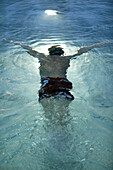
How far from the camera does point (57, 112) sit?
2.52 metres

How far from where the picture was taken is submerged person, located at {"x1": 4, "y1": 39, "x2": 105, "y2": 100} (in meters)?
2.84

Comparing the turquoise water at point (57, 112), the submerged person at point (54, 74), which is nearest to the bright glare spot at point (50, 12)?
the turquoise water at point (57, 112)

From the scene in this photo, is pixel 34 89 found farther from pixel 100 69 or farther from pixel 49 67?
pixel 100 69

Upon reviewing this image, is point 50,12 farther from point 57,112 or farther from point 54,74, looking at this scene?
point 57,112

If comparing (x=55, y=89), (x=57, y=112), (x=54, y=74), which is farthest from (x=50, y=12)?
(x=57, y=112)

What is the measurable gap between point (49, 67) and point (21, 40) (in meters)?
2.96

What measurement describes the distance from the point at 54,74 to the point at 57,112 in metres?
1.13

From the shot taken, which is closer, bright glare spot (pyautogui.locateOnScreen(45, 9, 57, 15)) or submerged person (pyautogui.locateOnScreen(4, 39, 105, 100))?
submerged person (pyautogui.locateOnScreen(4, 39, 105, 100))

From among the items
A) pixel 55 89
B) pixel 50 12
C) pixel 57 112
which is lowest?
pixel 57 112

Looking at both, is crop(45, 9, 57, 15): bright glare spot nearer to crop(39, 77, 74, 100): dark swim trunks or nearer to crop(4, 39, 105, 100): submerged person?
crop(4, 39, 105, 100): submerged person

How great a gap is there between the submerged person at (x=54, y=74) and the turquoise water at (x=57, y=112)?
149 mm

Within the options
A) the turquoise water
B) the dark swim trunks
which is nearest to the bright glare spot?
the turquoise water

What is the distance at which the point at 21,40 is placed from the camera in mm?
6176

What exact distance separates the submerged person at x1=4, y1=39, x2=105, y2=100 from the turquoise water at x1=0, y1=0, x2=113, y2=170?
149 millimetres
